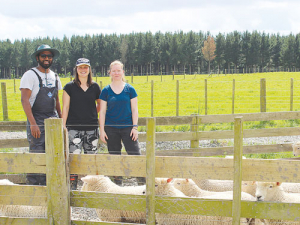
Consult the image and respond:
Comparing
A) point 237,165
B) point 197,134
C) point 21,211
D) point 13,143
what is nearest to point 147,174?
point 237,165

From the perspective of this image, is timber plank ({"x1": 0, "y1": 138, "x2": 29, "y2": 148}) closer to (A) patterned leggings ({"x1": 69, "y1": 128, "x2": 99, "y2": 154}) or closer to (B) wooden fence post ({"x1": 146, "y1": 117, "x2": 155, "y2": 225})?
(A) patterned leggings ({"x1": 69, "y1": 128, "x2": 99, "y2": 154})

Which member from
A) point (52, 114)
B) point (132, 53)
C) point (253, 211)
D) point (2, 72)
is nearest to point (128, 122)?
point (52, 114)

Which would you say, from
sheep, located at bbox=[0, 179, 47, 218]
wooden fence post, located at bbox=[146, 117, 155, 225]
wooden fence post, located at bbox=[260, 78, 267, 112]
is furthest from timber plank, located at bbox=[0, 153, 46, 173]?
wooden fence post, located at bbox=[260, 78, 267, 112]

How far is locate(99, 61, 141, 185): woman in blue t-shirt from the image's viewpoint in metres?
4.57

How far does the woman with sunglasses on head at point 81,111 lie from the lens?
15.4ft

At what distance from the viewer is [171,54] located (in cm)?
9775

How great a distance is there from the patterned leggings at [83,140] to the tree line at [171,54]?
3495 inches

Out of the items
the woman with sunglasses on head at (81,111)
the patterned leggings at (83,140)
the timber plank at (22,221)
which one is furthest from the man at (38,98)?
the timber plank at (22,221)

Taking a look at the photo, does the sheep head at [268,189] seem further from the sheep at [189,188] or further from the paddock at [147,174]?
the paddock at [147,174]

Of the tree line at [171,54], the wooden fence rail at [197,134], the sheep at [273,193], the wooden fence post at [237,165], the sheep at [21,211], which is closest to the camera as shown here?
the wooden fence post at [237,165]

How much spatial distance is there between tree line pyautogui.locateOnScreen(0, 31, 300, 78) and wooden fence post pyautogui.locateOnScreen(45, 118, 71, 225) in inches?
3554

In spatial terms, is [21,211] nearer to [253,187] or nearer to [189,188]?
[189,188]

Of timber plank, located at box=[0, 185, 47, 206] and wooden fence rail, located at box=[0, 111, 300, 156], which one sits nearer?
timber plank, located at box=[0, 185, 47, 206]

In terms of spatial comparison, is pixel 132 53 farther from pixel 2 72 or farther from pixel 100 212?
pixel 100 212
